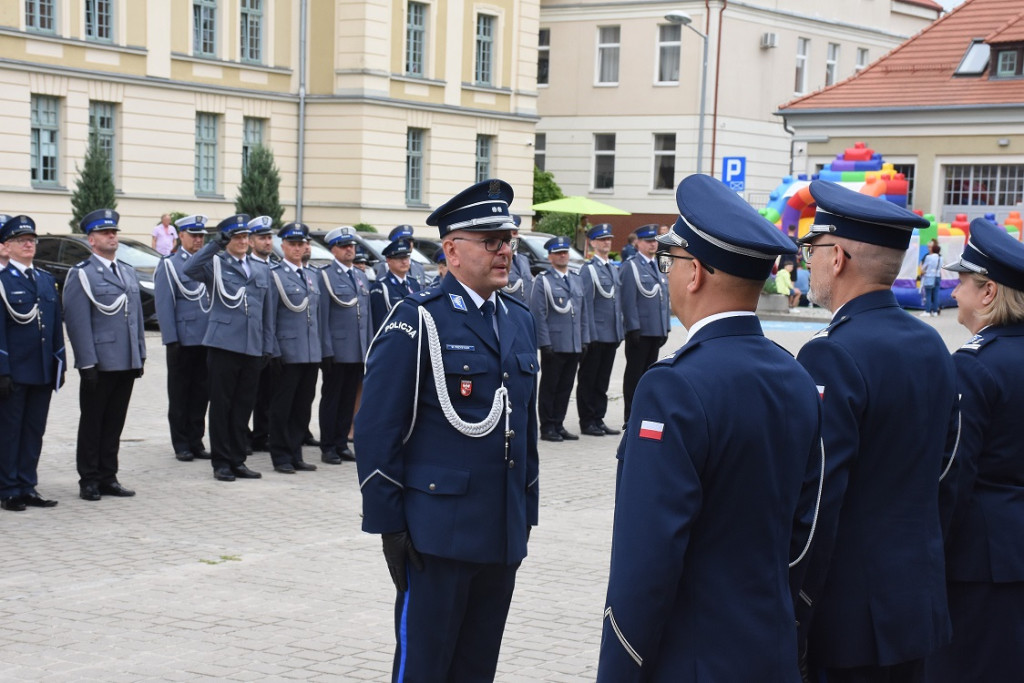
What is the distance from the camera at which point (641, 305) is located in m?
15.2

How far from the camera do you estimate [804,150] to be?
36.8m

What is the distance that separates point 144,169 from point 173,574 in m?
25.9

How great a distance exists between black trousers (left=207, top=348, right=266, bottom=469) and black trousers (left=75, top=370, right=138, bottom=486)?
98 cm

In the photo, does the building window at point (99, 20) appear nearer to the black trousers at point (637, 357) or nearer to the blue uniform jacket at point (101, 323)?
the black trousers at point (637, 357)

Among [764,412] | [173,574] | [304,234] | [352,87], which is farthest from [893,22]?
[764,412]

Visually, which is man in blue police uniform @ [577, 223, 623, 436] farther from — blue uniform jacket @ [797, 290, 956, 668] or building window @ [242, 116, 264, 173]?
building window @ [242, 116, 264, 173]

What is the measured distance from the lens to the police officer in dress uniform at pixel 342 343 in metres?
12.3

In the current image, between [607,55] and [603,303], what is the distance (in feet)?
113

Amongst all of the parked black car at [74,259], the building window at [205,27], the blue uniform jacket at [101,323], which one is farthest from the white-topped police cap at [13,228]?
the building window at [205,27]

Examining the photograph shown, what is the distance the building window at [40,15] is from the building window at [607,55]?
22.3 metres

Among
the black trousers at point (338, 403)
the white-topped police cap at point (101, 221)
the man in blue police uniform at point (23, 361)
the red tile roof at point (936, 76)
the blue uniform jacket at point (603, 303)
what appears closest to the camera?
the man in blue police uniform at point (23, 361)

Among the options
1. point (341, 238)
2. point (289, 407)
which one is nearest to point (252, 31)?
point (341, 238)

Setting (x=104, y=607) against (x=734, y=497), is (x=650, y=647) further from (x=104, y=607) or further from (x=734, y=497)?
(x=104, y=607)

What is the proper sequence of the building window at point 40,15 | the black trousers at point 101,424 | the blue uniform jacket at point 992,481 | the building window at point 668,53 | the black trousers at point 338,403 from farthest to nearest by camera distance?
the building window at point 668,53
the building window at point 40,15
the black trousers at point 338,403
the black trousers at point 101,424
the blue uniform jacket at point 992,481
